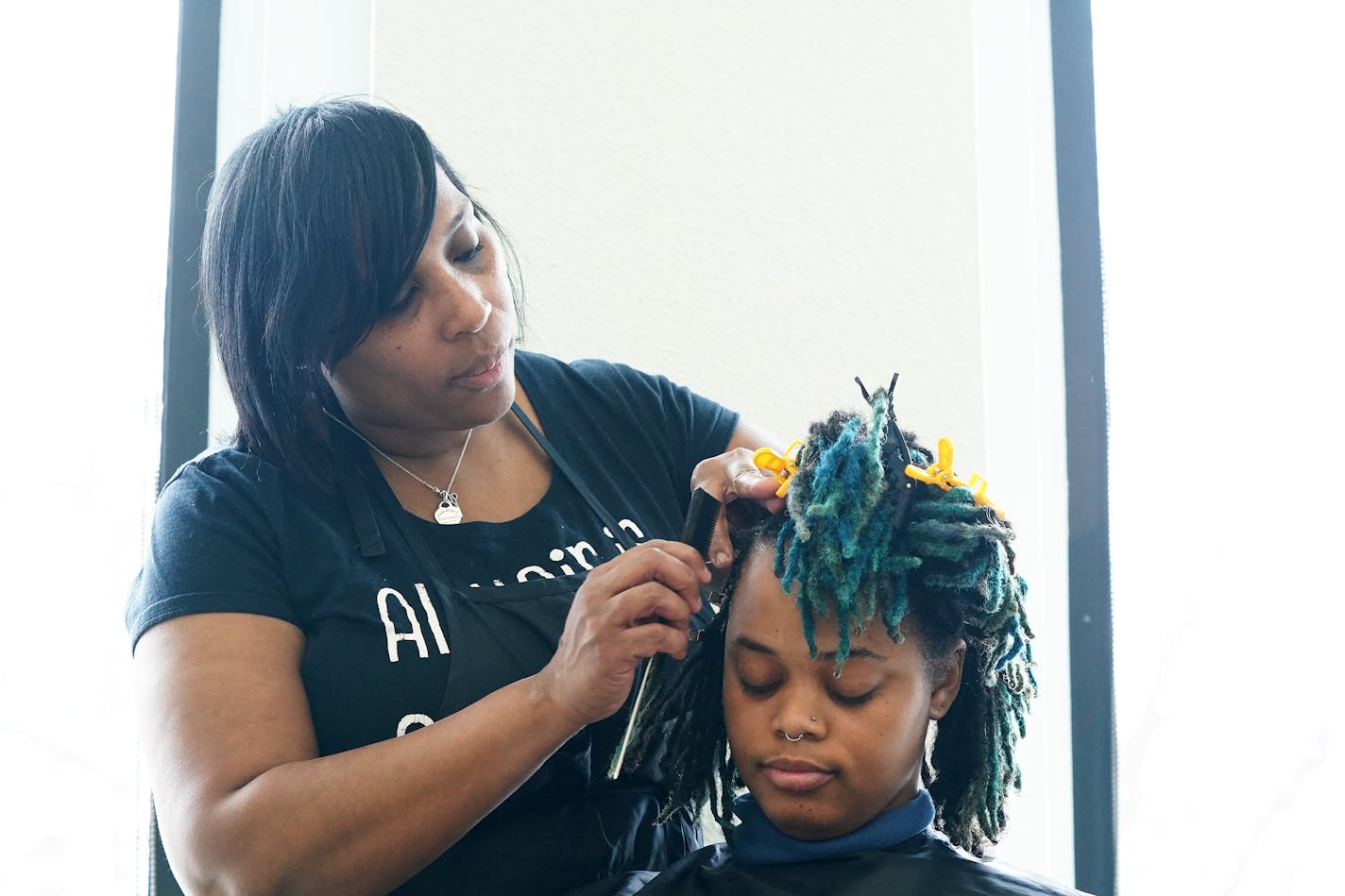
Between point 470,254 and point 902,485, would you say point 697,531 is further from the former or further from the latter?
point 470,254

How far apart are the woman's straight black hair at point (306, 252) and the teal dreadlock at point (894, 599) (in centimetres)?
41

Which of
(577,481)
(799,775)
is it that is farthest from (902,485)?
(577,481)

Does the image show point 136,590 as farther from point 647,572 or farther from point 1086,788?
point 1086,788

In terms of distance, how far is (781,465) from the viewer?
1.08 m

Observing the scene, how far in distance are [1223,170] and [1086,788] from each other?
0.92 m

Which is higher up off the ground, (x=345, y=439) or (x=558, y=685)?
(x=345, y=439)

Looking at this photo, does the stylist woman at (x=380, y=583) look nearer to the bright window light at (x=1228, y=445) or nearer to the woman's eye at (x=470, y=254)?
the woman's eye at (x=470, y=254)

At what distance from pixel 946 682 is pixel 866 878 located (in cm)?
18

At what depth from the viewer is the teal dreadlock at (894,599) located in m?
0.99

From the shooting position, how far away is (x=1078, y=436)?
1.71 m

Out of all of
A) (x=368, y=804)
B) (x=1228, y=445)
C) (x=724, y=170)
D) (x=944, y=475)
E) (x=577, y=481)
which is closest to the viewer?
(x=368, y=804)

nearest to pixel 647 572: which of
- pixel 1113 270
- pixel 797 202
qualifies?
pixel 797 202

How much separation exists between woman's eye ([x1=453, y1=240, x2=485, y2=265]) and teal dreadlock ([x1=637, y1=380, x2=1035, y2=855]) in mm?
365

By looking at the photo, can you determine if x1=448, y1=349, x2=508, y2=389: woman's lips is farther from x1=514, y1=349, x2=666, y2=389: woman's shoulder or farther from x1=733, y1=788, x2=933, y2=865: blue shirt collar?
x1=733, y1=788, x2=933, y2=865: blue shirt collar
